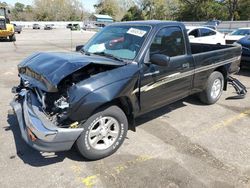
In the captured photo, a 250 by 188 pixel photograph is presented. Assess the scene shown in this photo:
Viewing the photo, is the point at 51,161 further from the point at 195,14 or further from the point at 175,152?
the point at 195,14

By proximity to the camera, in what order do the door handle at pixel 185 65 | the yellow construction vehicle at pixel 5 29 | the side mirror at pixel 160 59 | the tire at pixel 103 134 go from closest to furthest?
1. the tire at pixel 103 134
2. the side mirror at pixel 160 59
3. the door handle at pixel 185 65
4. the yellow construction vehicle at pixel 5 29

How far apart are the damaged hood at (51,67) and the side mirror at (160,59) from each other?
0.51 m

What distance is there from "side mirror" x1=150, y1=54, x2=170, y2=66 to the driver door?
0.12 metres

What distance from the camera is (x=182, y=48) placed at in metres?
4.90

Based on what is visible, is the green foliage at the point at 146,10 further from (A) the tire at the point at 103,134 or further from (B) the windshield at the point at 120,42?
(A) the tire at the point at 103,134

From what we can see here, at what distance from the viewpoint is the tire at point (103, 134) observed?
11.4 ft

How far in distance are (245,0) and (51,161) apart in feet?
173

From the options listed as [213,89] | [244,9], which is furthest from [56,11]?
[213,89]

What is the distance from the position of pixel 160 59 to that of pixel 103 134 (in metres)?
1.38

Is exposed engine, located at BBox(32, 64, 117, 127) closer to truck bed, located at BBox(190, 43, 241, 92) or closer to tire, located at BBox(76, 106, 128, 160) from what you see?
tire, located at BBox(76, 106, 128, 160)

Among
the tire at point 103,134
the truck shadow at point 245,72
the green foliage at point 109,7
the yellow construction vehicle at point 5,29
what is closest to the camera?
the tire at point 103,134

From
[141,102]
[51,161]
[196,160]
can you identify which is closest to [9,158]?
[51,161]

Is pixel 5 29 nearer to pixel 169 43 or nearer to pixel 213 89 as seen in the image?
pixel 213 89

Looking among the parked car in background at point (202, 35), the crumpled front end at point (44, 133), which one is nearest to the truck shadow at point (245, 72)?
the parked car in background at point (202, 35)
